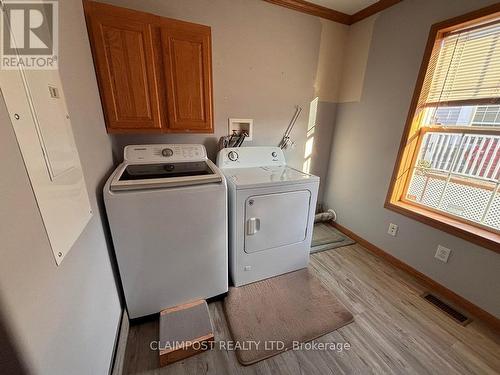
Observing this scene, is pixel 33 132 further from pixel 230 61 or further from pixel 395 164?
pixel 395 164

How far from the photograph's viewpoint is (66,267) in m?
0.76

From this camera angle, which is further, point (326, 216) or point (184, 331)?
point (326, 216)

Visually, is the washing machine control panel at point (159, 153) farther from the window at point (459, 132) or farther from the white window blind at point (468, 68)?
the white window blind at point (468, 68)

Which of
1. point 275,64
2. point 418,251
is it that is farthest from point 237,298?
point 275,64

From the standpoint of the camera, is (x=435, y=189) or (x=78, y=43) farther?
(x=435, y=189)


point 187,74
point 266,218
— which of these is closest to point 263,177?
point 266,218

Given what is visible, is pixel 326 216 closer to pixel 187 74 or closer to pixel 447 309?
pixel 447 309

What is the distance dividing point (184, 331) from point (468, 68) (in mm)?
2881

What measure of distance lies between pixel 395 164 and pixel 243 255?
1.80m

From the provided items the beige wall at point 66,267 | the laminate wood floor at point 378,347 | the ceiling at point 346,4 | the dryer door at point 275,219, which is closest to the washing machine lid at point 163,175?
the beige wall at point 66,267

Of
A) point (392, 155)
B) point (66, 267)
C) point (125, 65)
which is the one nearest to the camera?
point (66, 267)

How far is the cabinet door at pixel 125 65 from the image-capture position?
4.30 ft

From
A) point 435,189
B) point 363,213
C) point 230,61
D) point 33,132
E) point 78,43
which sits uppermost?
point 230,61

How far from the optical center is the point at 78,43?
1.13 meters
